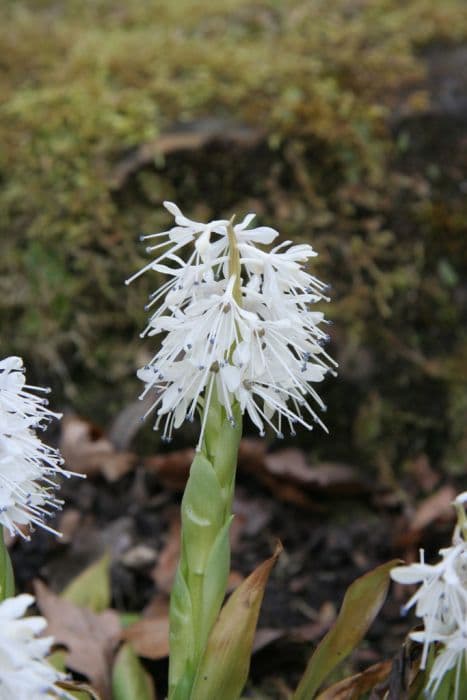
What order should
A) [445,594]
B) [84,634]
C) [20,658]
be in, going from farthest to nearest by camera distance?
[84,634] < [445,594] < [20,658]

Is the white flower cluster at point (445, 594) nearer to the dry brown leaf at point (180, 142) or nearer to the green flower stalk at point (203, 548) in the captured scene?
the green flower stalk at point (203, 548)

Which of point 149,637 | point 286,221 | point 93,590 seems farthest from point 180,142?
point 149,637

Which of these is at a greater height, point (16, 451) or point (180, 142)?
point (180, 142)

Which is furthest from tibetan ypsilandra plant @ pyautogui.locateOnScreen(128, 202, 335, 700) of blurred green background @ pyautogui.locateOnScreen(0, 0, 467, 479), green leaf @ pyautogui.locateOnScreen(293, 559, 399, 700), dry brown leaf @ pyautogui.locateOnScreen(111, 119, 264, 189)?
dry brown leaf @ pyautogui.locateOnScreen(111, 119, 264, 189)

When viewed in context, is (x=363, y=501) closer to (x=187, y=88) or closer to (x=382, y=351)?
(x=382, y=351)

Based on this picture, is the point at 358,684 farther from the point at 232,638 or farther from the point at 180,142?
the point at 180,142

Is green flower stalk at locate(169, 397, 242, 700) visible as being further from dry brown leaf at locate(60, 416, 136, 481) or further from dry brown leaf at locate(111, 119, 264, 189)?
dry brown leaf at locate(111, 119, 264, 189)
